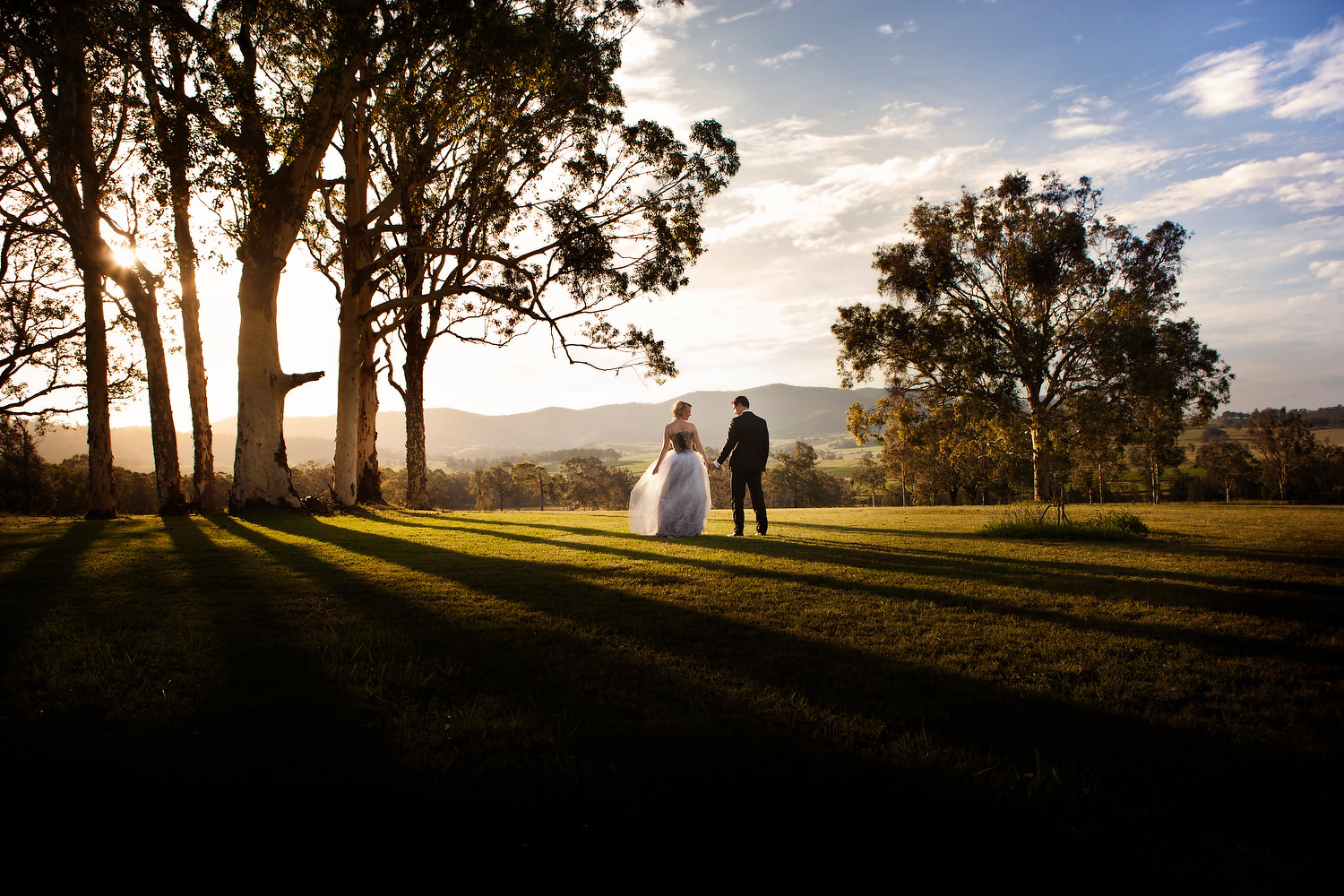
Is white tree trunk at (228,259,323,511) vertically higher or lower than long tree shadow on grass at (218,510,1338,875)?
higher

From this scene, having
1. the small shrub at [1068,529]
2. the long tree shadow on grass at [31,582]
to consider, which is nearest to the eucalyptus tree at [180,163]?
the long tree shadow on grass at [31,582]

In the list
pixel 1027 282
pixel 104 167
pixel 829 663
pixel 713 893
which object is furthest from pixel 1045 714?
pixel 1027 282

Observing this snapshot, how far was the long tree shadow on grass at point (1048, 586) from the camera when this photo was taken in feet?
15.8

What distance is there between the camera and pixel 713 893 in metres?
2.05

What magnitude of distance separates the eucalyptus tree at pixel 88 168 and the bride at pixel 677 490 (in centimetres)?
1348

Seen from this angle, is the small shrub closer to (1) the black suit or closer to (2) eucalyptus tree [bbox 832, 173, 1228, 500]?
(1) the black suit

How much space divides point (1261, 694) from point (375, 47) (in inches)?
696

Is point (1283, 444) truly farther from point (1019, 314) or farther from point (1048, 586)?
point (1048, 586)

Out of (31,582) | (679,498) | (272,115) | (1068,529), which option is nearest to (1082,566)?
(1068,529)

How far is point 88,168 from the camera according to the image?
17000 mm

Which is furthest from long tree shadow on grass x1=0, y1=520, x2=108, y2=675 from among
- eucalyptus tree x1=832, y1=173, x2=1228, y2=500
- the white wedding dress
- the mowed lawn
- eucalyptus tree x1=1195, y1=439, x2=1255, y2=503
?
eucalyptus tree x1=1195, y1=439, x2=1255, y2=503

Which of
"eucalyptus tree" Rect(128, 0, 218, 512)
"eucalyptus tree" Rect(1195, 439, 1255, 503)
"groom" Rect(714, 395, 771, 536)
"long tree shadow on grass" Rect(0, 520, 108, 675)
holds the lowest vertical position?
"eucalyptus tree" Rect(1195, 439, 1255, 503)

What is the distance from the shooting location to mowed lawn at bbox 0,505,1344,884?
2389 mm

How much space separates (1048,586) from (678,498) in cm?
694
